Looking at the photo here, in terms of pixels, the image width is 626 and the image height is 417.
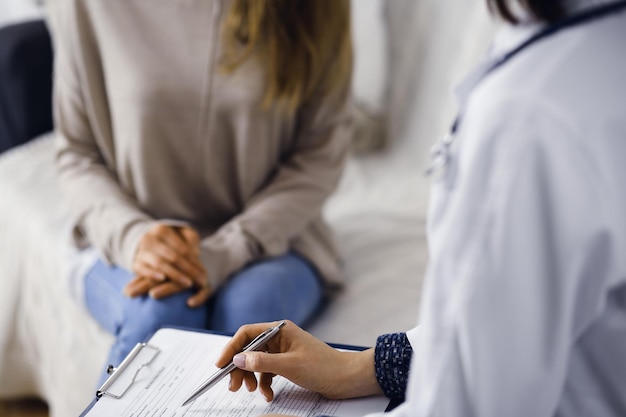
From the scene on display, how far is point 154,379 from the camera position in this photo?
0.72 metres

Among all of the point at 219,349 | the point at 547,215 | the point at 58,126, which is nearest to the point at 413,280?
the point at 219,349

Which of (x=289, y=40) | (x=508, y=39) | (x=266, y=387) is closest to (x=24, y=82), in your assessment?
(x=289, y=40)

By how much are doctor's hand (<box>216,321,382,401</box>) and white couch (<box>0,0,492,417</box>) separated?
0.35 m

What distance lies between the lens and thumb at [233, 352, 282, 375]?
2.17 feet

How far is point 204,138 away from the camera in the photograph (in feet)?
3.70

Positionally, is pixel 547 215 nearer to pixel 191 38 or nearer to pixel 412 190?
pixel 191 38

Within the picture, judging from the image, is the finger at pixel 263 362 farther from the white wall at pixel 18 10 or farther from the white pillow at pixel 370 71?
the white wall at pixel 18 10

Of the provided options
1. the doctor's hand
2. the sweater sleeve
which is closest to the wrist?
the doctor's hand

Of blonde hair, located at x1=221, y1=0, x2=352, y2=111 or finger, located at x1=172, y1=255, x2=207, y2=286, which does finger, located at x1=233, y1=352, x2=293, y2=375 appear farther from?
blonde hair, located at x1=221, y1=0, x2=352, y2=111

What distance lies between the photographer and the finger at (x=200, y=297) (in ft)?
3.26

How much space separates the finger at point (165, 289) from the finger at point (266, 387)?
333 mm

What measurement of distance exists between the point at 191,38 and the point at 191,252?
0.34m

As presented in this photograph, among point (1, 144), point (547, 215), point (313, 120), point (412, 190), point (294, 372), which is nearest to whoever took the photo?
point (547, 215)

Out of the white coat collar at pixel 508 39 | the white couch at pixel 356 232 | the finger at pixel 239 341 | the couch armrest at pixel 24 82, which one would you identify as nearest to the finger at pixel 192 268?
the white couch at pixel 356 232
